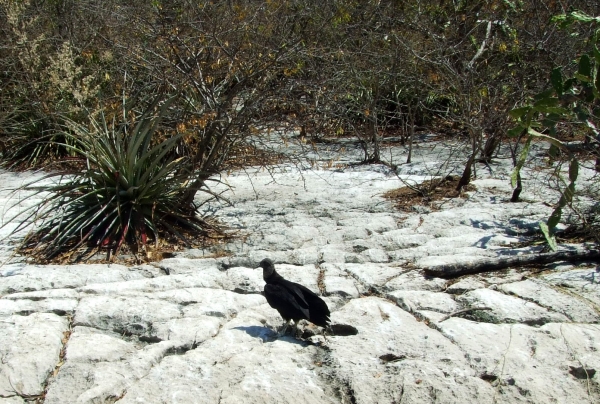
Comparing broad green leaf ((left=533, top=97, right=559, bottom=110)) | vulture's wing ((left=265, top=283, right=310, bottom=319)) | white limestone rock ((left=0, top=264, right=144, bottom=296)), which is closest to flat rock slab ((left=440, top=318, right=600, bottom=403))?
vulture's wing ((left=265, top=283, right=310, bottom=319))

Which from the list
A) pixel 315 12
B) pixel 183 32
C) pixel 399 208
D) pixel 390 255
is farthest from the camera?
pixel 315 12

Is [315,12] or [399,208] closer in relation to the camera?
[399,208]

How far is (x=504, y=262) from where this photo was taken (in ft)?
17.2

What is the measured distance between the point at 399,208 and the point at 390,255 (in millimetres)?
1763

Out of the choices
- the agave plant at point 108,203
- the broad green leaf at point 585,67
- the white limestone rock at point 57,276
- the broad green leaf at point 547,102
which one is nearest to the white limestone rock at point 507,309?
the broad green leaf at point 547,102

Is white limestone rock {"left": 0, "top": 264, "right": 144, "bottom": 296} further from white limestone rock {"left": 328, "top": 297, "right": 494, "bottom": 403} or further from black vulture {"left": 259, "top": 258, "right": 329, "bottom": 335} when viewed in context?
white limestone rock {"left": 328, "top": 297, "right": 494, "bottom": 403}

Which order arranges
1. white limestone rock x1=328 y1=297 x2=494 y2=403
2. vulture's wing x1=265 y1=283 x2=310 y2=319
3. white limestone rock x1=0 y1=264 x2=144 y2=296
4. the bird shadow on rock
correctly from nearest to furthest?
white limestone rock x1=328 y1=297 x2=494 y2=403
vulture's wing x1=265 y1=283 x2=310 y2=319
the bird shadow on rock
white limestone rock x1=0 y1=264 x2=144 y2=296

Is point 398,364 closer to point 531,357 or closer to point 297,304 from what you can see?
point 297,304

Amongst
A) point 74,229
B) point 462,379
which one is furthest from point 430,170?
point 462,379

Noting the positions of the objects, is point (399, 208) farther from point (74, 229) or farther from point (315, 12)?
point (315, 12)

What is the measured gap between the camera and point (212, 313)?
177 inches

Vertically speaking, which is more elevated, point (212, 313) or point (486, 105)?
point (486, 105)

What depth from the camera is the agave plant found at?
588 centimetres

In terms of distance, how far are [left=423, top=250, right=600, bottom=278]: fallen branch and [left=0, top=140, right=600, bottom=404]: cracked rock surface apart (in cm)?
9
